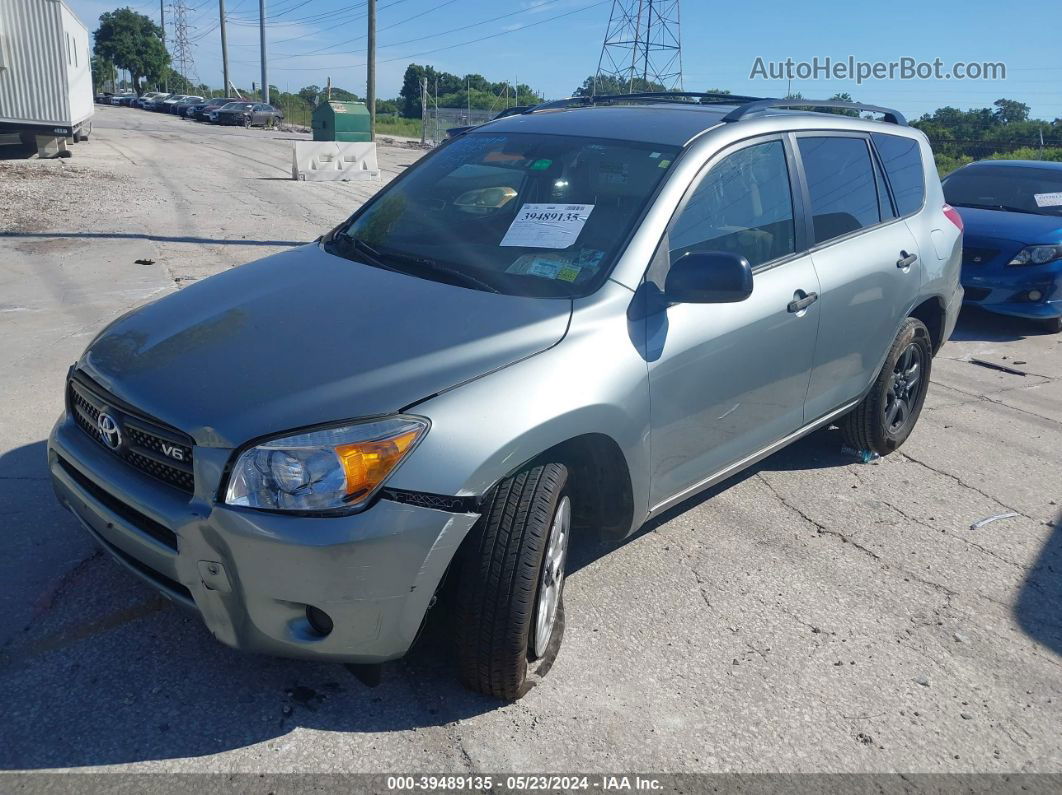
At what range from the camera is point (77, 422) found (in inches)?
122

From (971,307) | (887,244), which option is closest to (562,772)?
(887,244)

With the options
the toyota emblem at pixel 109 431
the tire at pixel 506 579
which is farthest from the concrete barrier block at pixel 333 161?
the tire at pixel 506 579

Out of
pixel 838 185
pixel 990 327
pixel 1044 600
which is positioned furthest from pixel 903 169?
pixel 990 327

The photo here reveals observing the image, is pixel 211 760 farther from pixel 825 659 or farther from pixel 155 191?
pixel 155 191

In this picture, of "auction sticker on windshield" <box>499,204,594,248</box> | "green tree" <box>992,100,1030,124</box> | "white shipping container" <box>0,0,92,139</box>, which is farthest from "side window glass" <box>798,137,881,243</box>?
"green tree" <box>992,100,1030,124</box>

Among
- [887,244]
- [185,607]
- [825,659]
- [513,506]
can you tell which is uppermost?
[887,244]

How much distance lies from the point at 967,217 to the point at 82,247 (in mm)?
9363

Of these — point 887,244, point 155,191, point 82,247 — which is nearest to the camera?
point 887,244

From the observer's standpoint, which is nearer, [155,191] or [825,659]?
[825,659]

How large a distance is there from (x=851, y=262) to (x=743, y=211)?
84 centimetres

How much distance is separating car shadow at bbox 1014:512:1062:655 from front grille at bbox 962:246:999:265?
4953 mm

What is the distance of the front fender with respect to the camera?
2.52m

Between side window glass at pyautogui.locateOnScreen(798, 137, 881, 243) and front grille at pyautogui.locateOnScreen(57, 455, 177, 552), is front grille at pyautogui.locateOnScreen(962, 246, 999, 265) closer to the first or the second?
side window glass at pyautogui.locateOnScreen(798, 137, 881, 243)

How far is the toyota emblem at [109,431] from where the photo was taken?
279cm
